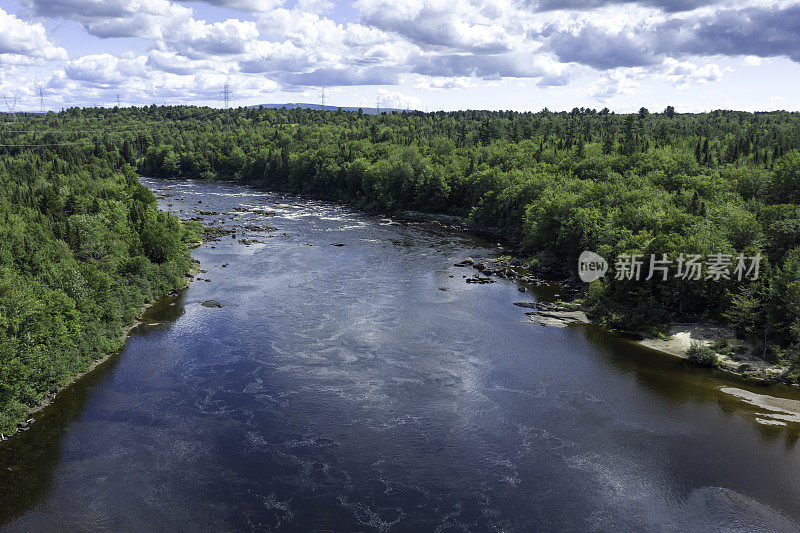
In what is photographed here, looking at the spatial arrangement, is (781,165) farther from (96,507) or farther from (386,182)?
(96,507)

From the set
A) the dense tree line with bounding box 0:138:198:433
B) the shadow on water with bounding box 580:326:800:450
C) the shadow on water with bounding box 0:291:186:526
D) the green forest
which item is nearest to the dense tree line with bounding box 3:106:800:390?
the green forest

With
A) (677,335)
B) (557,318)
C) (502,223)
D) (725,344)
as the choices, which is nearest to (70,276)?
(557,318)

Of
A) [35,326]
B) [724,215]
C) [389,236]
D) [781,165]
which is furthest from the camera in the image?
[389,236]

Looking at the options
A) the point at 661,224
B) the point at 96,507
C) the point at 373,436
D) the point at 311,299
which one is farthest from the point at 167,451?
the point at 661,224

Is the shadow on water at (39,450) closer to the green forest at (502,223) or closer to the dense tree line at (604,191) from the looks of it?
the green forest at (502,223)

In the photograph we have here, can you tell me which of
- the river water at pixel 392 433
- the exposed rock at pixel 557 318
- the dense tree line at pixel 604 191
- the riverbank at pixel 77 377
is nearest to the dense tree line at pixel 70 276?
the riverbank at pixel 77 377

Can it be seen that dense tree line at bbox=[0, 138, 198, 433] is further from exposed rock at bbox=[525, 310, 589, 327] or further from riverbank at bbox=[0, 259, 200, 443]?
exposed rock at bbox=[525, 310, 589, 327]
